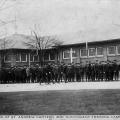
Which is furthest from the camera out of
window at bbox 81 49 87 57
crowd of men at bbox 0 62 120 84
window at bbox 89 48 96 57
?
window at bbox 81 49 87 57

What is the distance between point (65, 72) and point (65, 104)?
6.76m

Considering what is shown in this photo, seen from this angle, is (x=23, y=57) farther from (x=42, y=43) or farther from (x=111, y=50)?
(x=111, y=50)

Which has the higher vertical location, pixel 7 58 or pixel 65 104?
pixel 7 58

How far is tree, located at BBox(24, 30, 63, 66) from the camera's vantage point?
25234 mm

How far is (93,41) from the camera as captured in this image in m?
22.5

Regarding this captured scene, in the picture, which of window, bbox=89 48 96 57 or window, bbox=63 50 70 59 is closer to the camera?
window, bbox=89 48 96 57

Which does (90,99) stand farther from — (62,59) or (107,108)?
(62,59)

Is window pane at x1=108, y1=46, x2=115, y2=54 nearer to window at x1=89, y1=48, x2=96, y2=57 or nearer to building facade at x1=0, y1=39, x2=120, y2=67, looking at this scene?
building facade at x1=0, y1=39, x2=120, y2=67

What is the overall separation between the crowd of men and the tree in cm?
851

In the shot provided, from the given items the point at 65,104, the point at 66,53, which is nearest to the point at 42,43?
the point at 66,53

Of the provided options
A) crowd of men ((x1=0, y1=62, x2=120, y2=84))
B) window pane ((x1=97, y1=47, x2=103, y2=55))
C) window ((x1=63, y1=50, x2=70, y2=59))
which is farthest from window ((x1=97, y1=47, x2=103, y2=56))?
crowd of men ((x1=0, y1=62, x2=120, y2=84))

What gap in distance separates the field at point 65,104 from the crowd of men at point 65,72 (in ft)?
12.6

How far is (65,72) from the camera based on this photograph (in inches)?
611

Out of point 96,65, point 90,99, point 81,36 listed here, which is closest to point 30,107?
point 90,99
